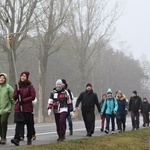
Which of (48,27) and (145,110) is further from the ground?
(48,27)

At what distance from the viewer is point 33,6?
2792cm

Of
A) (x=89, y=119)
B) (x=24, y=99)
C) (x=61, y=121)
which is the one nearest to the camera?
(x=24, y=99)

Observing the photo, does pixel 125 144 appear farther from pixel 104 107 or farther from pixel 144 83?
pixel 144 83

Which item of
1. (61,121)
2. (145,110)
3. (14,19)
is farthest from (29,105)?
(14,19)

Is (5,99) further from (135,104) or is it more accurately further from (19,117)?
(135,104)

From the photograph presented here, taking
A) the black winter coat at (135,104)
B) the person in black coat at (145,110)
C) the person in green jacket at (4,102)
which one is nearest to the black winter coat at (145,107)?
the person in black coat at (145,110)

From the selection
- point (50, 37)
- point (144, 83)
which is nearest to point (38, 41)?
point (50, 37)

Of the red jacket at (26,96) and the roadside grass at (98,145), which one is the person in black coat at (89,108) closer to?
the roadside grass at (98,145)

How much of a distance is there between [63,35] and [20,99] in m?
28.6

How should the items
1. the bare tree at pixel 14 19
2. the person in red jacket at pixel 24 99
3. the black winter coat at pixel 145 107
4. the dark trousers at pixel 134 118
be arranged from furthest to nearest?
the bare tree at pixel 14 19 < the black winter coat at pixel 145 107 < the dark trousers at pixel 134 118 < the person in red jacket at pixel 24 99

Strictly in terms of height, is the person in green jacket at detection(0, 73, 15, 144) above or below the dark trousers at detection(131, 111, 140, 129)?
above

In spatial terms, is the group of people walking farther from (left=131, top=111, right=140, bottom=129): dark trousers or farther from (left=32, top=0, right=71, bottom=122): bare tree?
(left=32, top=0, right=71, bottom=122): bare tree

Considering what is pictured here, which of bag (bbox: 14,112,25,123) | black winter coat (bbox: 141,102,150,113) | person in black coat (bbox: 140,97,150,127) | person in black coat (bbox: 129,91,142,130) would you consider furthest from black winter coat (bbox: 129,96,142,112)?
bag (bbox: 14,112,25,123)

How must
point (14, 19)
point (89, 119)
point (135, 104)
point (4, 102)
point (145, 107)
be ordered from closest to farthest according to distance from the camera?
point (4, 102), point (89, 119), point (135, 104), point (145, 107), point (14, 19)
